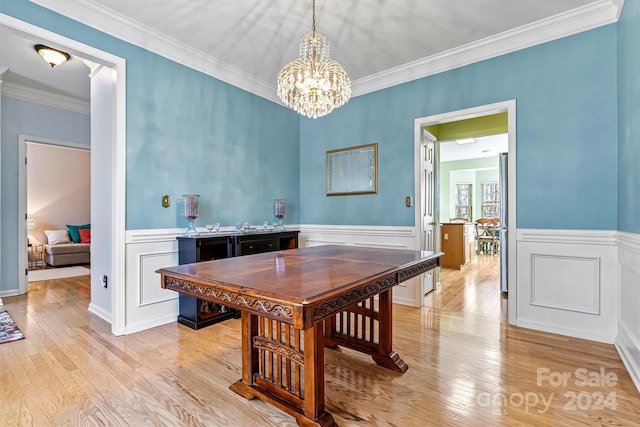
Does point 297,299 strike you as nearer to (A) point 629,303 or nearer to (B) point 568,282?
(A) point 629,303

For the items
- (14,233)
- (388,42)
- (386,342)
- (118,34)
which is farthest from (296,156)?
(14,233)

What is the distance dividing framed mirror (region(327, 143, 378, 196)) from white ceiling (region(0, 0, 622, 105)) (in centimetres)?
101

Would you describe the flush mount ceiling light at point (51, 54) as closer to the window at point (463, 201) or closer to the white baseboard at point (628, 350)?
the white baseboard at point (628, 350)

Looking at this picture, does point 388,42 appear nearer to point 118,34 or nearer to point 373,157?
point 373,157

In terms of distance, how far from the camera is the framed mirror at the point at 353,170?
392 centimetres

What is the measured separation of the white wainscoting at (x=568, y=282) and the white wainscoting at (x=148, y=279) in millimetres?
3455

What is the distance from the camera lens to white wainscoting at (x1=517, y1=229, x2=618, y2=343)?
98.5 inches

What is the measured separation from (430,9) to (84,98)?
4.85 m

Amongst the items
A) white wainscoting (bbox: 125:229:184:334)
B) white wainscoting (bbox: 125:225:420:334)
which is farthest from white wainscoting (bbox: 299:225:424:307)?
white wainscoting (bbox: 125:229:184:334)

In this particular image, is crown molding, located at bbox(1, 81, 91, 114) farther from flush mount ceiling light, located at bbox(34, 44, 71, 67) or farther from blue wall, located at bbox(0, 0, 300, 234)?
blue wall, located at bbox(0, 0, 300, 234)

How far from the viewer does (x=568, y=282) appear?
8.77 feet

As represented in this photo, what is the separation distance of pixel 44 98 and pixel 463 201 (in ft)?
33.7

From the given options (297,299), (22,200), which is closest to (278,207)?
(297,299)

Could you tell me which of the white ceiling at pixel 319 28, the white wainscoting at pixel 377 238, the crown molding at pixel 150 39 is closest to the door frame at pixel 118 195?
the crown molding at pixel 150 39
